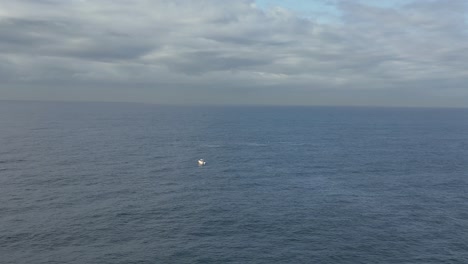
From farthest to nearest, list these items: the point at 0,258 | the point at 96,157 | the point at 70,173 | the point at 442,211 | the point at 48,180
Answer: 1. the point at 96,157
2. the point at 70,173
3. the point at 48,180
4. the point at 442,211
5. the point at 0,258

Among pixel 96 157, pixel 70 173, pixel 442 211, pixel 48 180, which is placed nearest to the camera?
pixel 442 211

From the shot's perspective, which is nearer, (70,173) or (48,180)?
(48,180)

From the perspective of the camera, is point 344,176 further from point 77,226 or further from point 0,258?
point 0,258

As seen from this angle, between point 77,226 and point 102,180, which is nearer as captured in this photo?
point 77,226

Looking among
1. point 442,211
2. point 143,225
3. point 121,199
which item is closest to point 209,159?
point 121,199

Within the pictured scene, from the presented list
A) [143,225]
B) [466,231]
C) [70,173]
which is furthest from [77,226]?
[466,231]

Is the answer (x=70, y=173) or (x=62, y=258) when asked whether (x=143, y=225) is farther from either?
(x=70, y=173)

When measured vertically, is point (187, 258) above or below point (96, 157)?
below

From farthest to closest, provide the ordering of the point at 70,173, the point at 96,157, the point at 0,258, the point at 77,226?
the point at 96,157 < the point at 70,173 < the point at 77,226 < the point at 0,258

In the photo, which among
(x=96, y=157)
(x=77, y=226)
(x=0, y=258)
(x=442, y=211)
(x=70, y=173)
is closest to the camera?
(x=0, y=258)
